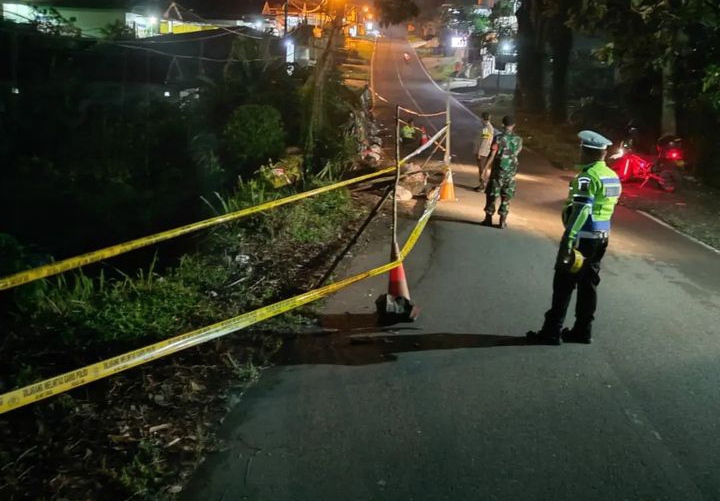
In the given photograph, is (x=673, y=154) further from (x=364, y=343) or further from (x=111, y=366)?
(x=111, y=366)

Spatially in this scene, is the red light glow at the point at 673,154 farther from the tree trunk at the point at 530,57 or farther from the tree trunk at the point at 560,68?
the tree trunk at the point at 530,57

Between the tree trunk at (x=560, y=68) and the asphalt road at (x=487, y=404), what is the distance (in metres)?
20.6

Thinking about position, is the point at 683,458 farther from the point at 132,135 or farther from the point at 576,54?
the point at 576,54

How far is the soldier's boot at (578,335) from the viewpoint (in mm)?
5895

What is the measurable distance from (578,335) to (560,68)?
23.7 metres

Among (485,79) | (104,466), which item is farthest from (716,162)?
(485,79)

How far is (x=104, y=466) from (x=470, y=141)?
2034cm

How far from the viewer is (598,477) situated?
3.86 m

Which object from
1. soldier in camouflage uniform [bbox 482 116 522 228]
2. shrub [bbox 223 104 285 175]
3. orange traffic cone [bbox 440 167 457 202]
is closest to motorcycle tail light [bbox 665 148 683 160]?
orange traffic cone [bbox 440 167 457 202]

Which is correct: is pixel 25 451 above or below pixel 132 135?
below

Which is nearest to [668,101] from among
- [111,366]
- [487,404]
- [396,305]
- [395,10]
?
[395,10]

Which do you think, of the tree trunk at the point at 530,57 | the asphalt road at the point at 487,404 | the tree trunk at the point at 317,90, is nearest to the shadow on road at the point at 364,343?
the asphalt road at the point at 487,404

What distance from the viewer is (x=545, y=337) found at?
5879mm

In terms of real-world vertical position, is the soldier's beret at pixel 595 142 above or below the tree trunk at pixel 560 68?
below
